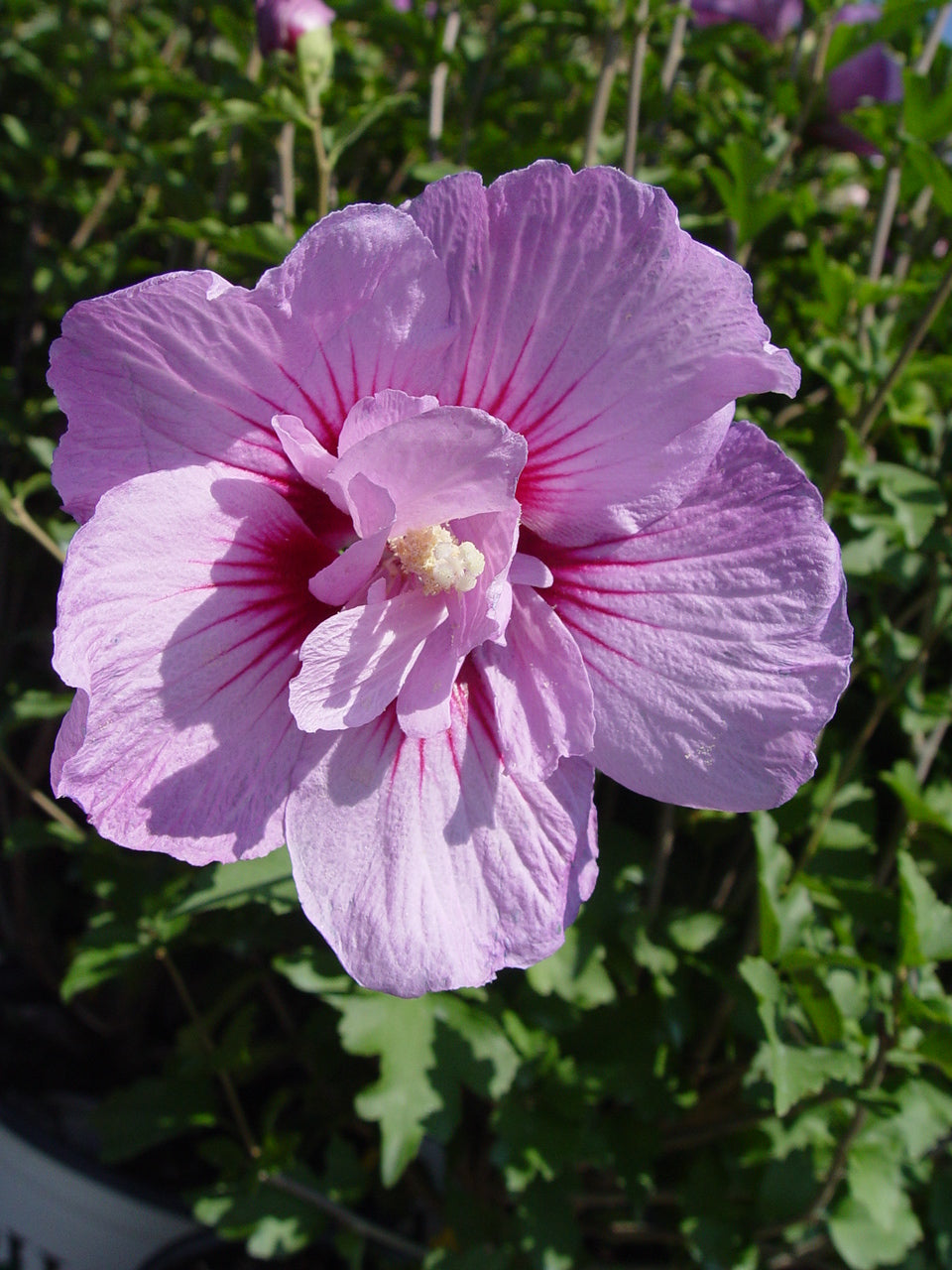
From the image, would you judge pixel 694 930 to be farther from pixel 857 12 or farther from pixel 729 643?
pixel 857 12

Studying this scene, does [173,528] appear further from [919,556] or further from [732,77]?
[732,77]

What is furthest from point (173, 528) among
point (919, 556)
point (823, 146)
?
point (823, 146)

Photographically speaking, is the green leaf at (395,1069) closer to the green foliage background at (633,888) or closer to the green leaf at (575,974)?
the green foliage background at (633,888)

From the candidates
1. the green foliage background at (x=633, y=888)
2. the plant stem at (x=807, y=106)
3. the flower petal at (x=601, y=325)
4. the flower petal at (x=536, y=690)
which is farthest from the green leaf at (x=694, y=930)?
the plant stem at (x=807, y=106)

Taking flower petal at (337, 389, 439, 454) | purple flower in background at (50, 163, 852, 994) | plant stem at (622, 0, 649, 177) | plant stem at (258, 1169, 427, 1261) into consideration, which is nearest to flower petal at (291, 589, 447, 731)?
purple flower in background at (50, 163, 852, 994)

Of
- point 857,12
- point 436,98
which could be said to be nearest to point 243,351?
point 436,98

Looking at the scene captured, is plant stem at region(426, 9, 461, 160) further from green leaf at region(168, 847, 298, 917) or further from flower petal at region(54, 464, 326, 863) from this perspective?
green leaf at region(168, 847, 298, 917)
